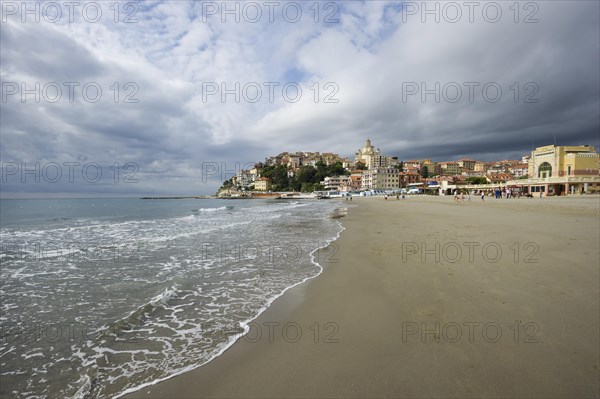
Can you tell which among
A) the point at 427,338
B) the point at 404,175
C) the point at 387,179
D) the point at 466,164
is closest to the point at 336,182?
→ the point at 387,179

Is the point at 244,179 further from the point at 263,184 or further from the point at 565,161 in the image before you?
the point at 565,161

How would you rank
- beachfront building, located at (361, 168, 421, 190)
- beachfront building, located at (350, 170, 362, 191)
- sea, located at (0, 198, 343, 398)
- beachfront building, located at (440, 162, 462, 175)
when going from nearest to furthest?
sea, located at (0, 198, 343, 398) → beachfront building, located at (361, 168, 421, 190) → beachfront building, located at (350, 170, 362, 191) → beachfront building, located at (440, 162, 462, 175)

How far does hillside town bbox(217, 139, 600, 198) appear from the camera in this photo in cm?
4833

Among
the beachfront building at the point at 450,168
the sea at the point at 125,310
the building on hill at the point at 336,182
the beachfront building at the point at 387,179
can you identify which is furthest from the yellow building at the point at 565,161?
the beachfront building at the point at 450,168

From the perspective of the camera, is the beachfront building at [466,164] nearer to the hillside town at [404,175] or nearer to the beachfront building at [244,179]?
the hillside town at [404,175]

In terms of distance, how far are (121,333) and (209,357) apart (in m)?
1.75

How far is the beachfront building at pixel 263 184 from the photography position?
155250 mm

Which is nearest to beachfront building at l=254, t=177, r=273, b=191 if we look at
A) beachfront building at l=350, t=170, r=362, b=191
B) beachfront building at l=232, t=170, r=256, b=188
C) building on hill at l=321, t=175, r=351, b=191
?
beachfront building at l=232, t=170, r=256, b=188

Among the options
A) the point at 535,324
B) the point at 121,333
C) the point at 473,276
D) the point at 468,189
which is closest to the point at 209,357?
the point at 121,333

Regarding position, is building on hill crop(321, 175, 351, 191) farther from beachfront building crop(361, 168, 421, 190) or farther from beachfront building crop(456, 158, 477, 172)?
beachfront building crop(456, 158, 477, 172)

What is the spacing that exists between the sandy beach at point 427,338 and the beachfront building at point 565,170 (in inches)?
1948

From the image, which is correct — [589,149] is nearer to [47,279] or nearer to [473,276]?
[473,276]

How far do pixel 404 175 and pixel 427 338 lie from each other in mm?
119522

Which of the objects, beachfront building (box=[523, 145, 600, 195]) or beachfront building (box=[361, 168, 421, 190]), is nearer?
beachfront building (box=[523, 145, 600, 195])
